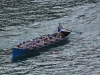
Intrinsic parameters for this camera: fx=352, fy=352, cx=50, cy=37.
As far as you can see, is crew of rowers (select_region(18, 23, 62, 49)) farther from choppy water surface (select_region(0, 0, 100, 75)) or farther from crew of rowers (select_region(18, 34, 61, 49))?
choppy water surface (select_region(0, 0, 100, 75))

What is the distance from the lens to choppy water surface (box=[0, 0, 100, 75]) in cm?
5803

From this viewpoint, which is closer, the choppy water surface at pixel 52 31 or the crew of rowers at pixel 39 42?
the choppy water surface at pixel 52 31

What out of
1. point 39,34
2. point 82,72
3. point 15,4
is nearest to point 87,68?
point 82,72

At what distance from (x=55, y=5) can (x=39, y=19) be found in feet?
36.3

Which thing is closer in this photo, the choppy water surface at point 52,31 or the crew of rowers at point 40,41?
the choppy water surface at point 52,31

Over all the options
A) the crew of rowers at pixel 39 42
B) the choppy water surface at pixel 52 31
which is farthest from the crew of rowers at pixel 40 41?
the choppy water surface at pixel 52 31

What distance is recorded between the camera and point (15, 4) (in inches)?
3593

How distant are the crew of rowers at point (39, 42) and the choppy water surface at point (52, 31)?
197 centimetres

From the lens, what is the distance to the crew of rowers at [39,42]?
63.0 m

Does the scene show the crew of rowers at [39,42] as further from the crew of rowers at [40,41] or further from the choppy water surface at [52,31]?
the choppy water surface at [52,31]

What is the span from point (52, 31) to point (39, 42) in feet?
27.4

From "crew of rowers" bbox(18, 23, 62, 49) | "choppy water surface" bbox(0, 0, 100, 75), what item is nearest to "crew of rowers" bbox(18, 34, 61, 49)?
"crew of rowers" bbox(18, 23, 62, 49)

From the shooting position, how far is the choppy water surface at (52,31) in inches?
2285

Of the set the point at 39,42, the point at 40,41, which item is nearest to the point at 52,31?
the point at 40,41
